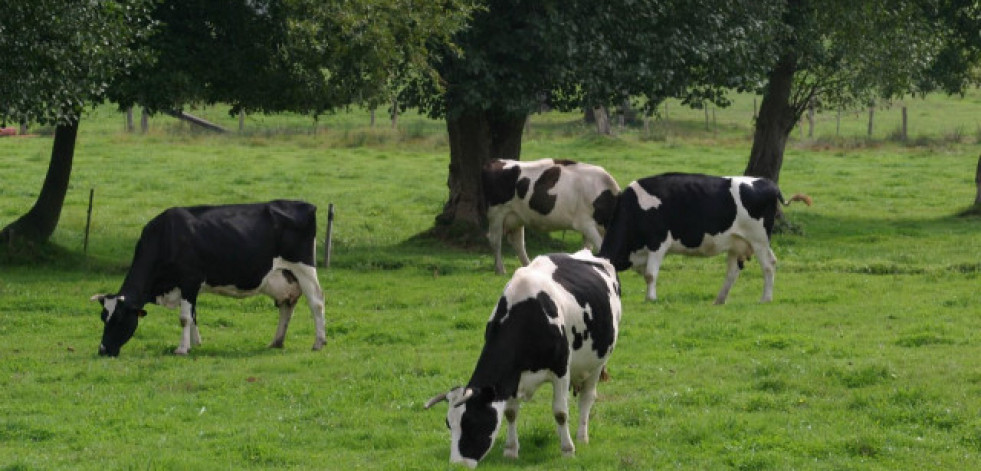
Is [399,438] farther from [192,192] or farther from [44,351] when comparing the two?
[192,192]

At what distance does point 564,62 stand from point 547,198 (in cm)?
328

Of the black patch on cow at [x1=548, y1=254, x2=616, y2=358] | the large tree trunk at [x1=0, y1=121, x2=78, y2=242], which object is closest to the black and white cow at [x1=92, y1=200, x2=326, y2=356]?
the black patch on cow at [x1=548, y1=254, x2=616, y2=358]

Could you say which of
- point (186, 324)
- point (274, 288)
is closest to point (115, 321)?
point (186, 324)

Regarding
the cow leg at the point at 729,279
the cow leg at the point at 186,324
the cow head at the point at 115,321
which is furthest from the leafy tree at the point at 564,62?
the cow head at the point at 115,321

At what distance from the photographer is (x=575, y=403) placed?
620 inches

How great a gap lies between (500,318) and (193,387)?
5.78 m

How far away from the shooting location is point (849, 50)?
3462 cm


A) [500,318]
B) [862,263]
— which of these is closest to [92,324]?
[500,318]

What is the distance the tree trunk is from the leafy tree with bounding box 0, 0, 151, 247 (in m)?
17.4

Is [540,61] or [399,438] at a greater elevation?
[540,61]

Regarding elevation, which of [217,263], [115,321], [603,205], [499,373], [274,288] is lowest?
[115,321]

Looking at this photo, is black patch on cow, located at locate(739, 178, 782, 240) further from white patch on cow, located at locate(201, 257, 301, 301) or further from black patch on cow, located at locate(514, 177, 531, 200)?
white patch on cow, located at locate(201, 257, 301, 301)

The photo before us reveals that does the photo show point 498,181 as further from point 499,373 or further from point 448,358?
point 499,373

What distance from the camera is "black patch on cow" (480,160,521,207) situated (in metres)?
28.4
